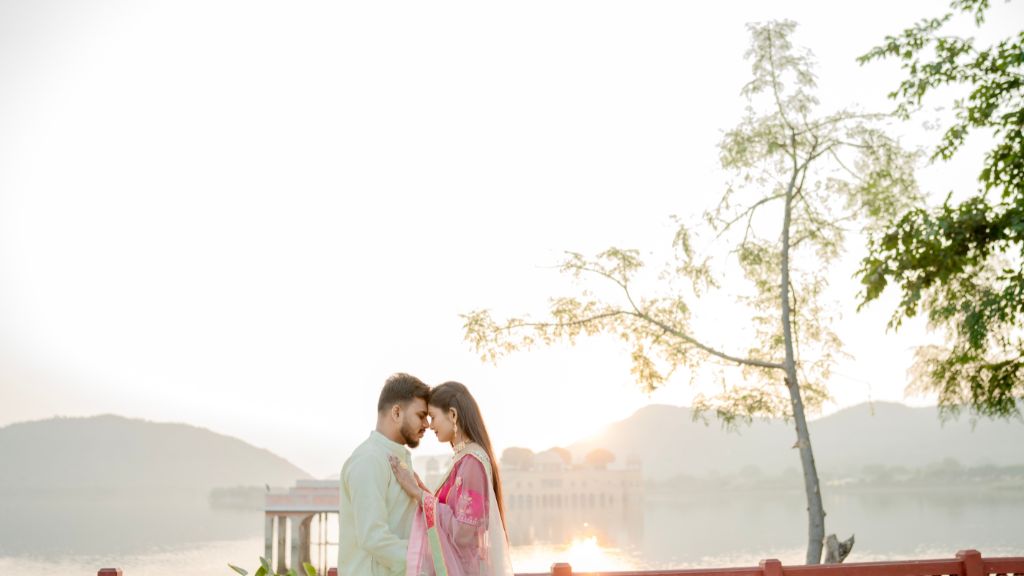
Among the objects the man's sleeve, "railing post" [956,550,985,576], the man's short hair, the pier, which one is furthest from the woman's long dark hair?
the pier

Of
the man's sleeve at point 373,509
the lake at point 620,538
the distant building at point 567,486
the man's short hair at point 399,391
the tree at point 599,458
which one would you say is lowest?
the lake at point 620,538

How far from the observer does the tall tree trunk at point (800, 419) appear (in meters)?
15.1

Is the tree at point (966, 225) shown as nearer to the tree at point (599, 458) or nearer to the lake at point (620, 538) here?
the lake at point (620, 538)

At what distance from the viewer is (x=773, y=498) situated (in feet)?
621

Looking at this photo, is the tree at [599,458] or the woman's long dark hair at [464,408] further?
the tree at [599,458]

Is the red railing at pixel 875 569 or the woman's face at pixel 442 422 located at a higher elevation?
the woman's face at pixel 442 422

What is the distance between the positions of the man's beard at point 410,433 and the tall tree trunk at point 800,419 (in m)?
11.8

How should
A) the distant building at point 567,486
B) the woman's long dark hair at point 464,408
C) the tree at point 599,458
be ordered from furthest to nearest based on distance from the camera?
the tree at point 599,458 → the distant building at point 567,486 → the woman's long dark hair at point 464,408

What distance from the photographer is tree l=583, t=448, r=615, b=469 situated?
122 m

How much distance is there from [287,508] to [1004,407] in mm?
24556

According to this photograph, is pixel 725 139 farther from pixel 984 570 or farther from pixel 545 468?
pixel 545 468

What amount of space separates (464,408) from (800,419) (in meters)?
12.5

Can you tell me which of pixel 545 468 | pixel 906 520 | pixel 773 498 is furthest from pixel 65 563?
Result: pixel 773 498

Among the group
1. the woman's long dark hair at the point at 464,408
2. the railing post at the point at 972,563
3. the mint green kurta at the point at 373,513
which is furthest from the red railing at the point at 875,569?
the mint green kurta at the point at 373,513
